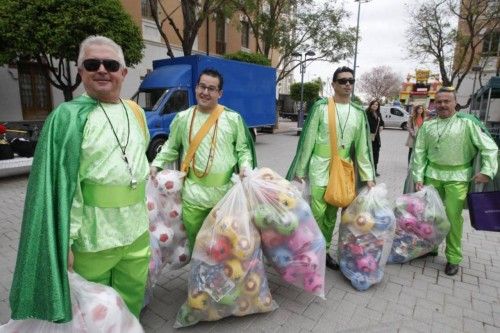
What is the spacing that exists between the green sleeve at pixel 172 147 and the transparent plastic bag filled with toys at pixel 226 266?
2.14 feet

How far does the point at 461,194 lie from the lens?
10.3 ft

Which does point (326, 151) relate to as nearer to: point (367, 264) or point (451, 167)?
point (367, 264)

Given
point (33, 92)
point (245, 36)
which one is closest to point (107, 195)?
point (33, 92)

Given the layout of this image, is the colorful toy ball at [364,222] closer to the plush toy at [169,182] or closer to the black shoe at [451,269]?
the black shoe at [451,269]

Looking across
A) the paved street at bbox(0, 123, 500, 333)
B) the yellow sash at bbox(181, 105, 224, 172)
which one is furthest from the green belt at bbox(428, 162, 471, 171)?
the yellow sash at bbox(181, 105, 224, 172)

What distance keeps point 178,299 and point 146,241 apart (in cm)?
107

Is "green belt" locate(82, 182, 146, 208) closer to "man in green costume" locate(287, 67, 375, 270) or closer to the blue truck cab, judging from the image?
"man in green costume" locate(287, 67, 375, 270)

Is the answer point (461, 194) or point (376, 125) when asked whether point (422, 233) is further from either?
point (376, 125)

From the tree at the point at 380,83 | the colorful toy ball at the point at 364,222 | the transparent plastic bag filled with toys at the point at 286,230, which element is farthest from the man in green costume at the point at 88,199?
the tree at the point at 380,83

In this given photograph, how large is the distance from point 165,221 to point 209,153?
0.66 metres

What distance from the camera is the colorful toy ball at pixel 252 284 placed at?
2348 mm

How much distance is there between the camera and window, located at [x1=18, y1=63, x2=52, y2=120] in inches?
484

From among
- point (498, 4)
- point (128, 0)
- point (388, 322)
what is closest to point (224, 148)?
point (388, 322)

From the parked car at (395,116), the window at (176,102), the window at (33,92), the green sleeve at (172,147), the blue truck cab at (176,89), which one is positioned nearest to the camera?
the green sleeve at (172,147)
